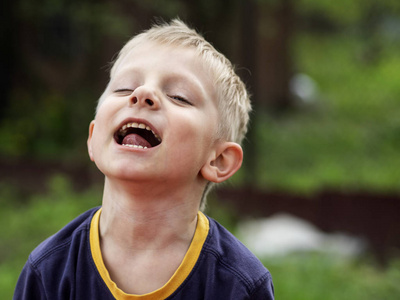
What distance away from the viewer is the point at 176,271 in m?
1.70

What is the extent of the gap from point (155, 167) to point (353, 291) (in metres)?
3.16

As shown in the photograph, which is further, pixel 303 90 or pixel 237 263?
pixel 303 90

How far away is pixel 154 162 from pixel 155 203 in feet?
0.54

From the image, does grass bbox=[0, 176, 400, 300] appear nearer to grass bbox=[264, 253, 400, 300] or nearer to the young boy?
grass bbox=[264, 253, 400, 300]

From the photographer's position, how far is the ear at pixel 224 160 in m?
1.88

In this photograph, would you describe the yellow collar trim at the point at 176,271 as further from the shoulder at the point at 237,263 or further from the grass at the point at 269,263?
the grass at the point at 269,263

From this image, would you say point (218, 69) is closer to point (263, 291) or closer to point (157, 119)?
point (157, 119)

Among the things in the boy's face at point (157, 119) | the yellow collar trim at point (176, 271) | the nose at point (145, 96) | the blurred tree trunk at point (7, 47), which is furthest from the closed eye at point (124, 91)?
the blurred tree trunk at point (7, 47)

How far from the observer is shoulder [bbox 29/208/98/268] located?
178cm

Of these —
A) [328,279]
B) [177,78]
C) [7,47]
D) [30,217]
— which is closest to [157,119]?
[177,78]

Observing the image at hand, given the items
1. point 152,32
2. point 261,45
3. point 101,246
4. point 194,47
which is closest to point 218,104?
Answer: point 194,47

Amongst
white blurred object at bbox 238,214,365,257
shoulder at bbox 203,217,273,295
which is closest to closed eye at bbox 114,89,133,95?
shoulder at bbox 203,217,273,295

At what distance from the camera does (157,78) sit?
1.76 meters

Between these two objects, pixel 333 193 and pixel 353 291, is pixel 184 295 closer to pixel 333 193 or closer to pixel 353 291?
pixel 353 291
